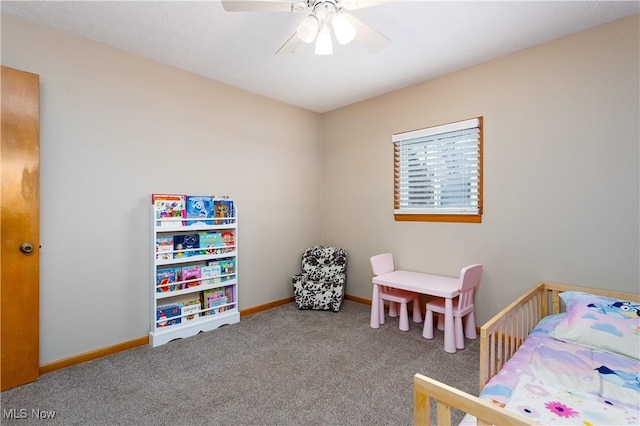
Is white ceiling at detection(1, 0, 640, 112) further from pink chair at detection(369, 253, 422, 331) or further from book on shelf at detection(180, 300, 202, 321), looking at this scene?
book on shelf at detection(180, 300, 202, 321)

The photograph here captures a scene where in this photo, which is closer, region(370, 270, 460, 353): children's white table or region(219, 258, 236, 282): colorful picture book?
region(370, 270, 460, 353): children's white table

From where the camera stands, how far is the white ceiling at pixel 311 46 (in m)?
2.03

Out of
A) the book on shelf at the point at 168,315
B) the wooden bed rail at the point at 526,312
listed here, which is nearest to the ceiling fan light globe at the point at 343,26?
the wooden bed rail at the point at 526,312

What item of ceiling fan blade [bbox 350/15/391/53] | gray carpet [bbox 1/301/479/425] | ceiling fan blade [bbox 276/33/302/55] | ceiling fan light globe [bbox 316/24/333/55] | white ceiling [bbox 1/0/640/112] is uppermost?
white ceiling [bbox 1/0/640/112]

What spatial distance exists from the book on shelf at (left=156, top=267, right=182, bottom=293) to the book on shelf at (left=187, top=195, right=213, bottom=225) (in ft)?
1.54

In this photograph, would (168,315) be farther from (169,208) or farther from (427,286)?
(427,286)

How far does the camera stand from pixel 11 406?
182 cm

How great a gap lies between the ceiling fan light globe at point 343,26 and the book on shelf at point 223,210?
197 cm

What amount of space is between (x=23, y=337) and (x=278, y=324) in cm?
195

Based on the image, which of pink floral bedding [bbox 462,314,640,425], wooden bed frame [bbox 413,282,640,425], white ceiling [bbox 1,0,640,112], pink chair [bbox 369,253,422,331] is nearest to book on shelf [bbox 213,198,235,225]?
white ceiling [bbox 1,0,640,112]

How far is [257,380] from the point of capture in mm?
2096

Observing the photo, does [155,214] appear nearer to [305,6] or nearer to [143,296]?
[143,296]

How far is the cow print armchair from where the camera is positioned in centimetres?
353

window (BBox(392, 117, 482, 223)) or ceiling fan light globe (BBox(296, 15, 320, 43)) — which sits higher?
ceiling fan light globe (BBox(296, 15, 320, 43))
